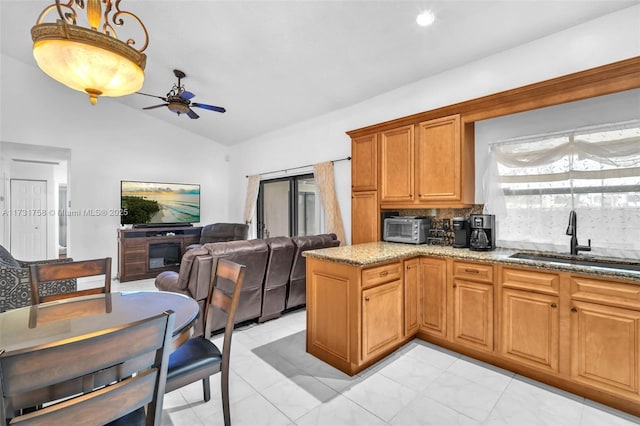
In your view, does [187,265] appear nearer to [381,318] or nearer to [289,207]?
[381,318]

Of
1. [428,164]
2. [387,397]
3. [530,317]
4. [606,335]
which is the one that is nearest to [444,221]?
[428,164]

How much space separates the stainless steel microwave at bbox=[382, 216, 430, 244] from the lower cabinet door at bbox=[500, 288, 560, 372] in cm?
102

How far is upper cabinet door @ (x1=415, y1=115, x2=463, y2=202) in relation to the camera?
9.62 ft

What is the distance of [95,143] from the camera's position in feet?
18.6

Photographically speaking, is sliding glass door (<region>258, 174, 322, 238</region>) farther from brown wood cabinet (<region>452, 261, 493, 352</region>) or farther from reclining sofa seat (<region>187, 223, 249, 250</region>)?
brown wood cabinet (<region>452, 261, 493, 352</region>)

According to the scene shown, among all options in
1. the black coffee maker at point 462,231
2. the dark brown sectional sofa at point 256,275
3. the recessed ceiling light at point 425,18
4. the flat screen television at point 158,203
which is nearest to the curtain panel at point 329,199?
the dark brown sectional sofa at point 256,275

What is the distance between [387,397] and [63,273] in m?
2.43

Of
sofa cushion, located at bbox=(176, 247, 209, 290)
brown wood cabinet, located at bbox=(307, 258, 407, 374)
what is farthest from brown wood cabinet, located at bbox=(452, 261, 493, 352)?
sofa cushion, located at bbox=(176, 247, 209, 290)

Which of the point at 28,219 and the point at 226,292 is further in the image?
the point at 28,219

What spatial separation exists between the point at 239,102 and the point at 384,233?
11.0ft

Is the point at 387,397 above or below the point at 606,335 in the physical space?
below

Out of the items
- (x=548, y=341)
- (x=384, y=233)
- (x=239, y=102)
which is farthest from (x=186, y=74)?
(x=548, y=341)

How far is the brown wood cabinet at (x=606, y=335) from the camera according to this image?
6.22ft

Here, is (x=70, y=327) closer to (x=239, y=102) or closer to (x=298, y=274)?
(x=298, y=274)
